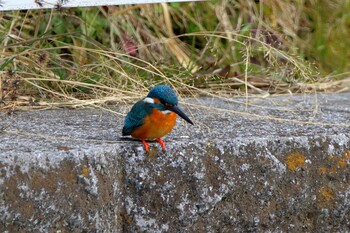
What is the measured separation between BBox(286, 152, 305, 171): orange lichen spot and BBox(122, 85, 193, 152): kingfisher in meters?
0.35

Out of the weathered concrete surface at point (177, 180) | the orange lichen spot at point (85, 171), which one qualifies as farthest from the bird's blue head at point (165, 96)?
the orange lichen spot at point (85, 171)

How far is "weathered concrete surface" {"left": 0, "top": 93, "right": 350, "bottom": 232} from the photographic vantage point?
207 centimetres

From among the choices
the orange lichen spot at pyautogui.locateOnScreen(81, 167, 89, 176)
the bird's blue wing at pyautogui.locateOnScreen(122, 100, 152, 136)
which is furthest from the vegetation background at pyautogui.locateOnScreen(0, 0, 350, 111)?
the orange lichen spot at pyautogui.locateOnScreen(81, 167, 89, 176)

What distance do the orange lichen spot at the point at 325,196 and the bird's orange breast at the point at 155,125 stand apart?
54 cm

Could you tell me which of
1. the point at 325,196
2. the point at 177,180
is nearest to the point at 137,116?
the point at 177,180

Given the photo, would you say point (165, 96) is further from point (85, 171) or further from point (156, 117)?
point (85, 171)

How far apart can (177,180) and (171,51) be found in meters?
2.39

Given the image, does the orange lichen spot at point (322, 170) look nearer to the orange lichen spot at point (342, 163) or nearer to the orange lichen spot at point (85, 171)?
the orange lichen spot at point (342, 163)

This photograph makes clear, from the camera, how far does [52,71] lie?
11.8 ft

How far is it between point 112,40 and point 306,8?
1.66 m

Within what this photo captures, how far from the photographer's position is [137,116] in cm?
244

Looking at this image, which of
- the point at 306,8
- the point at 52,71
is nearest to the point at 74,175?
the point at 52,71

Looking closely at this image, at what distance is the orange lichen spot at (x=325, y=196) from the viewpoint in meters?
2.47

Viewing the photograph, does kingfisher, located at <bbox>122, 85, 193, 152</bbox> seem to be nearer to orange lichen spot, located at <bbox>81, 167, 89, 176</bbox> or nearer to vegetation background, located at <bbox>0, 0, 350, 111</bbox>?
orange lichen spot, located at <bbox>81, 167, 89, 176</bbox>
